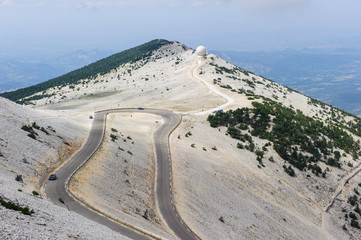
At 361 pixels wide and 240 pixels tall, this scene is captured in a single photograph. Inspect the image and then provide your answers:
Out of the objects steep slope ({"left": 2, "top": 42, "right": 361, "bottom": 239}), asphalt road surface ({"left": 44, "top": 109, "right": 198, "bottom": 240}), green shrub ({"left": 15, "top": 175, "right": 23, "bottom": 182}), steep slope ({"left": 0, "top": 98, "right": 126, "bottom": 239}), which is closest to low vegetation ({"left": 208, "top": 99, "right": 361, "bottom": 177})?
steep slope ({"left": 2, "top": 42, "right": 361, "bottom": 239})

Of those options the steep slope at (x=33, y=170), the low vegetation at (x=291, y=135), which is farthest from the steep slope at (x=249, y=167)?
the steep slope at (x=33, y=170)

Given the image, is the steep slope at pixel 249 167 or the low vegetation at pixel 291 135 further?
the low vegetation at pixel 291 135

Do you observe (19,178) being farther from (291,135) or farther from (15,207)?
(291,135)

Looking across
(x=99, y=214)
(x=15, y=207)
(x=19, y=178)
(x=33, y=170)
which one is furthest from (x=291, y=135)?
(x=15, y=207)

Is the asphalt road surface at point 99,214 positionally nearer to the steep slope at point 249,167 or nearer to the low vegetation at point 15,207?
the steep slope at point 249,167

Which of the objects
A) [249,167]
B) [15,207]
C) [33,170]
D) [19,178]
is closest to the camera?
[15,207]
